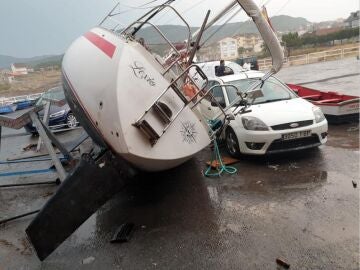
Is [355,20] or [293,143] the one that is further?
[355,20]

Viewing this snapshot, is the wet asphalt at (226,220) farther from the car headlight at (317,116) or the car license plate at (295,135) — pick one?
the car headlight at (317,116)

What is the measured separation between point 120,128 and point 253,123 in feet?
10.7

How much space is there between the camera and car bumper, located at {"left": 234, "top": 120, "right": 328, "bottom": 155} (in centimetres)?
656

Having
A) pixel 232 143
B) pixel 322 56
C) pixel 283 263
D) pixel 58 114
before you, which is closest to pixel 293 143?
pixel 232 143

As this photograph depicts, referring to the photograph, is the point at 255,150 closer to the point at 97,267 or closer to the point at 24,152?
the point at 97,267

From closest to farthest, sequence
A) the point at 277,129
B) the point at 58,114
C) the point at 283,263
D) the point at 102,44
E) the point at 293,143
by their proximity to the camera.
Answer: the point at 283,263 < the point at 102,44 < the point at 277,129 < the point at 293,143 < the point at 58,114

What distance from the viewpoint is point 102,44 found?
5.61 meters

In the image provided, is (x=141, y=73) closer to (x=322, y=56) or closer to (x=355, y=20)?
(x=322, y=56)

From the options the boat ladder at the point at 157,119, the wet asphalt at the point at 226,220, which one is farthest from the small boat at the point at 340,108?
the boat ladder at the point at 157,119

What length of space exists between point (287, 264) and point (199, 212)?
1.72 m

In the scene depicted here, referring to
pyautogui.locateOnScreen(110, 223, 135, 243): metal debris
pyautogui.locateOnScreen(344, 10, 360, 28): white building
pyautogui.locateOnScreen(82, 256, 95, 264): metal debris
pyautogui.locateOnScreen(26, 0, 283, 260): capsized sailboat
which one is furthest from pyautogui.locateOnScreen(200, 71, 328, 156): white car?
pyautogui.locateOnScreen(344, 10, 360, 28): white building

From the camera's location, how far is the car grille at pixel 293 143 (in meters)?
6.63

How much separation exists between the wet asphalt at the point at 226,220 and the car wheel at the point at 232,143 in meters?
0.24

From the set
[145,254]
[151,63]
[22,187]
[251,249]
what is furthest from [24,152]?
[251,249]
